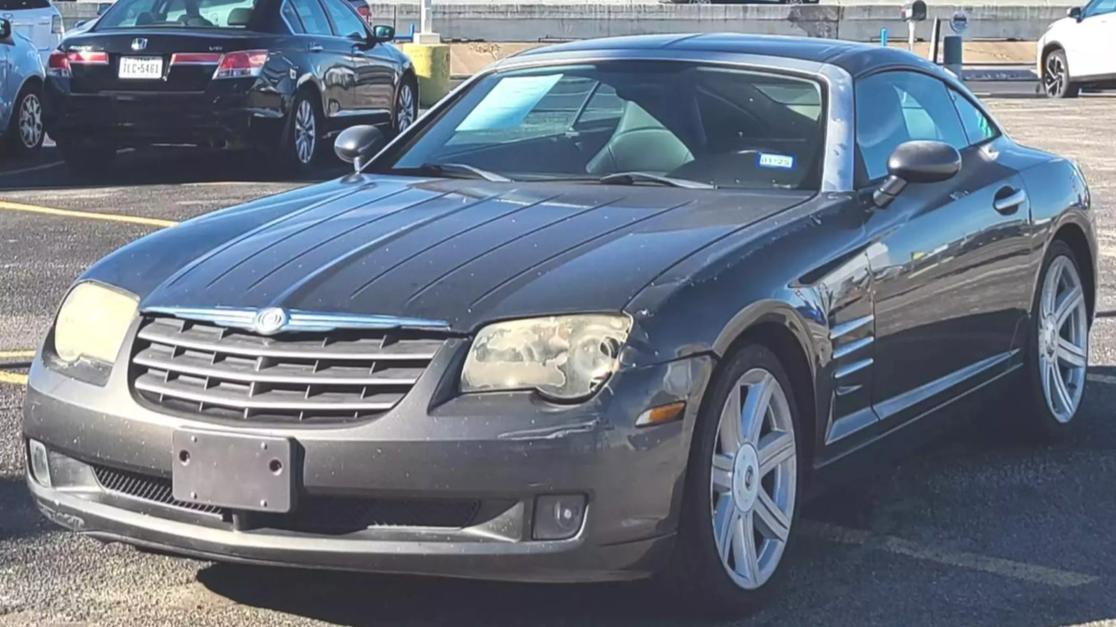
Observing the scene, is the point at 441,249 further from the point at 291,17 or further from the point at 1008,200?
the point at 291,17

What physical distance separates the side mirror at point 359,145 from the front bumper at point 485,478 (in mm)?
2139

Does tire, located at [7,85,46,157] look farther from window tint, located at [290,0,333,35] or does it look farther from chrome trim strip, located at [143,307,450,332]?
chrome trim strip, located at [143,307,450,332]

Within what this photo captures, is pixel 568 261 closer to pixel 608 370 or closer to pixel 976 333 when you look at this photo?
pixel 608 370

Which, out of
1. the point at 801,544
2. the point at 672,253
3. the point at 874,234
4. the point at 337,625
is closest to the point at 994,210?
the point at 874,234

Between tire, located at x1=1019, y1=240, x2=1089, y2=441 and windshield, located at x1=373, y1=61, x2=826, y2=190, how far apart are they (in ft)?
4.13

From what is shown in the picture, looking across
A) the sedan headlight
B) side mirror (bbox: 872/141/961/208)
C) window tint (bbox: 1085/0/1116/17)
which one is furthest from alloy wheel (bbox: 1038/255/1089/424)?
window tint (bbox: 1085/0/1116/17)

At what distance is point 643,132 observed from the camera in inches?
223

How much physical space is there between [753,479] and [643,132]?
4.82 feet

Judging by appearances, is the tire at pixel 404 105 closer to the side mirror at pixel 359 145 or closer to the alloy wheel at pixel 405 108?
the alloy wheel at pixel 405 108

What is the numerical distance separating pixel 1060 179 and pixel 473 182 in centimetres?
221

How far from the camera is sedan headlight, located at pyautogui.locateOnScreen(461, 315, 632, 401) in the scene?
417 cm

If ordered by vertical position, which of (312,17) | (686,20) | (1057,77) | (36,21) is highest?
(312,17)

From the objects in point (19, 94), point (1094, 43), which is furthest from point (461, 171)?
point (1094, 43)

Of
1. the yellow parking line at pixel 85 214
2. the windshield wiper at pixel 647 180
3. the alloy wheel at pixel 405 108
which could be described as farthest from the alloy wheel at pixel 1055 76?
the windshield wiper at pixel 647 180
